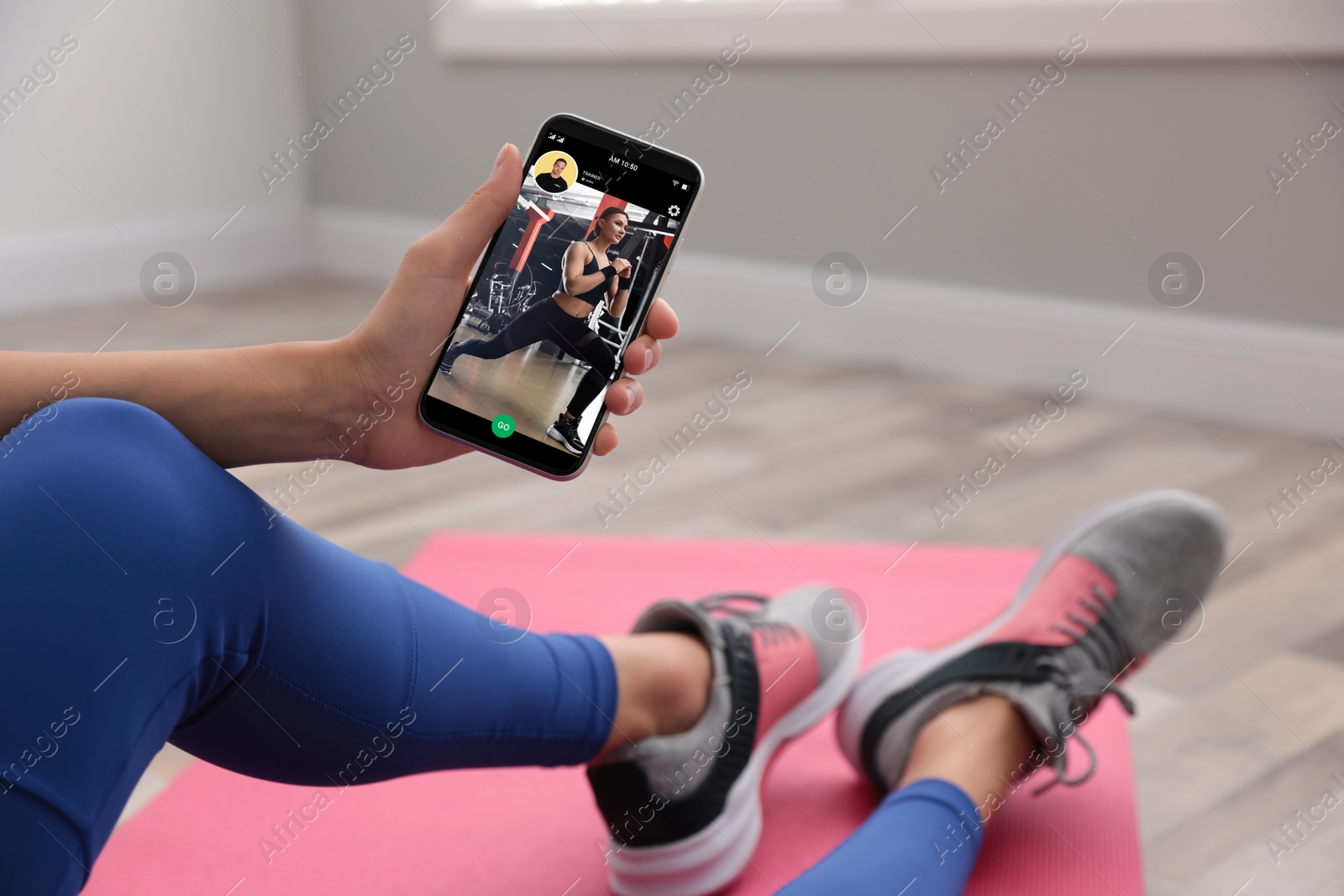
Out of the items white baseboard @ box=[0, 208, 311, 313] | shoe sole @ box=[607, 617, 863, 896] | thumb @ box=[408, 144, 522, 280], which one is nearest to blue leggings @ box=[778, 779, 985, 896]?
shoe sole @ box=[607, 617, 863, 896]

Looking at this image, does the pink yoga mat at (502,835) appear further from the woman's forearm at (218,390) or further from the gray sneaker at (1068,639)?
the woman's forearm at (218,390)

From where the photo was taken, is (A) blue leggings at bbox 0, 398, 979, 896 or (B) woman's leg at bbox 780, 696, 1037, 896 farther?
(B) woman's leg at bbox 780, 696, 1037, 896

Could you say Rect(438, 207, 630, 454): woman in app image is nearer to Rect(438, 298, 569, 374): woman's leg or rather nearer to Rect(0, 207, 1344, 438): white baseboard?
Rect(438, 298, 569, 374): woman's leg

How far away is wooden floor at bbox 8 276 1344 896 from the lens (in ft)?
2.96

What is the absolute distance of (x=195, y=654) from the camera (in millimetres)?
532

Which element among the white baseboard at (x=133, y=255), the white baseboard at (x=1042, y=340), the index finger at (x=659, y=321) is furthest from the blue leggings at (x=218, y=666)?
the white baseboard at (x=133, y=255)

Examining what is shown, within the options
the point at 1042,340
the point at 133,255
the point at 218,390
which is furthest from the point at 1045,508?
the point at 133,255

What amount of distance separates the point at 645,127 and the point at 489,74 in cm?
54

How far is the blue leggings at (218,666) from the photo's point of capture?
471 millimetres

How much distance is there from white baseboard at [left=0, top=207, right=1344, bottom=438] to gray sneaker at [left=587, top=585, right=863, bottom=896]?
1.22 metres

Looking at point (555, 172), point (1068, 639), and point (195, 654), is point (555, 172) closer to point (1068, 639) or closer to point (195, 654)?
point (195, 654)

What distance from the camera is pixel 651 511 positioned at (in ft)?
5.11

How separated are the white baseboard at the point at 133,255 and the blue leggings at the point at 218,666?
2.63 meters

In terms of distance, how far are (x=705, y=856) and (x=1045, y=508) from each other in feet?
2.90
